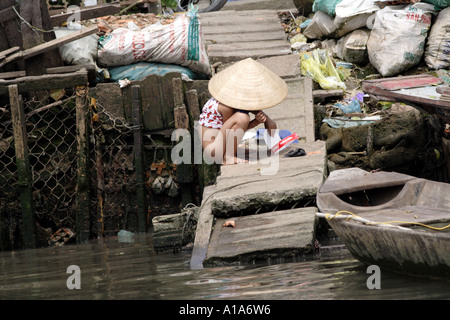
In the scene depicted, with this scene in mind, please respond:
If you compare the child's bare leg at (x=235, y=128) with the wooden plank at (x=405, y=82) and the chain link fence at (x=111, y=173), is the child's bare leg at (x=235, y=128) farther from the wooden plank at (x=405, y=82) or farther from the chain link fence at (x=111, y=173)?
the wooden plank at (x=405, y=82)

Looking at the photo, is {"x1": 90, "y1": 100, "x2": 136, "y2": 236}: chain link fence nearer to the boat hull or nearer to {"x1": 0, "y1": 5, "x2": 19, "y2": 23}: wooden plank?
{"x1": 0, "y1": 5, "x2": 19, "y2": 23}: wooden plank

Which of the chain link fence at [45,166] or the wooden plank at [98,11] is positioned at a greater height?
the wooden plank at [98,11]

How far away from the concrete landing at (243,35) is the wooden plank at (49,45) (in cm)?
233

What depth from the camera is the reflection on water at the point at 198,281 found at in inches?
168

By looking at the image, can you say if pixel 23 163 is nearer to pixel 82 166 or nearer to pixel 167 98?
pixel 82 166

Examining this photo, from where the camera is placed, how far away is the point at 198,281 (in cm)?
482

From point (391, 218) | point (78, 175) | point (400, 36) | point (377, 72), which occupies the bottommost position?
point (78, 175)

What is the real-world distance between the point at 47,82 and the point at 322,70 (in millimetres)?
3861

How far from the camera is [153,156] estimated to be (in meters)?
8.03

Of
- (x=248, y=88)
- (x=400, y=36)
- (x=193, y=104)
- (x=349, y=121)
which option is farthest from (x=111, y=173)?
(x=400, y=36)

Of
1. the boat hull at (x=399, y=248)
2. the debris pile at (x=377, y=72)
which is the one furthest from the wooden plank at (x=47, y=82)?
the boat hull at (x=399, y=248)

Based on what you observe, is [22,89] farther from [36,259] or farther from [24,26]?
[36,259]
